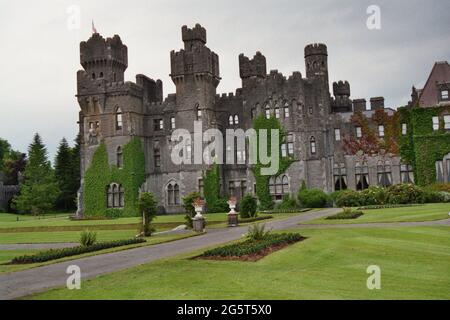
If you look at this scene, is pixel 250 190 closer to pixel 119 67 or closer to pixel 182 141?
pixel 182 141

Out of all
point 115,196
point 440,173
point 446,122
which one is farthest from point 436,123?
point 115,196

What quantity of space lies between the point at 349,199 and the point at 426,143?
11.2 metres

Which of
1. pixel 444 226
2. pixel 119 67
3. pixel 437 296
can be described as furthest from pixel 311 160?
pixel 437 296

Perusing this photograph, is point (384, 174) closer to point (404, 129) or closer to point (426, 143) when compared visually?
point (404, 129)

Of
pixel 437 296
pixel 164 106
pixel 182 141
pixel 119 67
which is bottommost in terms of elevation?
pixel 437 296

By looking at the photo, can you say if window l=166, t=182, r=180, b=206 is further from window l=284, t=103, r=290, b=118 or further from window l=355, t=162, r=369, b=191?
window l=355, t=162, r=369, b=191

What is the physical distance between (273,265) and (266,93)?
A: 42433mm

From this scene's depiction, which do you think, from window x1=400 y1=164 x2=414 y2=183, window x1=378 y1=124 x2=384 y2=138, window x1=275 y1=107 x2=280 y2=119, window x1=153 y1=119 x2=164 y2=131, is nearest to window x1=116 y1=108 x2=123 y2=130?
window x1=153 y1=119 x2=164 y2=131

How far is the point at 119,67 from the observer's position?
63469mm

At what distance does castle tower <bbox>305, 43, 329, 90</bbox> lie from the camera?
5978 centimetres

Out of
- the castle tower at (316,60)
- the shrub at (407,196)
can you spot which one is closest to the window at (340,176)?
the castle tower at (316,60)

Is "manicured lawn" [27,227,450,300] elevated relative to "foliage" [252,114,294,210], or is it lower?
lower

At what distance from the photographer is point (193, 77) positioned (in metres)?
59.4

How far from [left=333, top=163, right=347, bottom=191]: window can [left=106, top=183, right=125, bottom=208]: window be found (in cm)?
2341
